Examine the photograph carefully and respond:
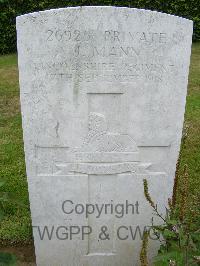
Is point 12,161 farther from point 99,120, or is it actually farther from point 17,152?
point 99,120

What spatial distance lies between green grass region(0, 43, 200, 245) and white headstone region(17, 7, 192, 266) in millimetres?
465

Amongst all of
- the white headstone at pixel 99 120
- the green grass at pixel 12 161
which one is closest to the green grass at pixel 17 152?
the green grass at pixel 12 161

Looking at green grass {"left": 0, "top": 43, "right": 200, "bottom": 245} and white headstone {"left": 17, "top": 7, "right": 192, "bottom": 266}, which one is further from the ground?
white headstone {"left": 17, "top": 7, "right": 192, "bottom": 266}

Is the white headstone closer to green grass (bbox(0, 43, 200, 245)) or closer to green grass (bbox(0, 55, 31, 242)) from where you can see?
green grass (bbox(0, 43, 200, 245))

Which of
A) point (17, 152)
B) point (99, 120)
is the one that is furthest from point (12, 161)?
point (99, 120)

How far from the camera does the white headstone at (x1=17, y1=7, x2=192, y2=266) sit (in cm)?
243

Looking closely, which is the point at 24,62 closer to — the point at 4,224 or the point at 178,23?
the point at 178,23

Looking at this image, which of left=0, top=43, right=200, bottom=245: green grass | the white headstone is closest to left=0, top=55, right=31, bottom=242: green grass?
left=0, top=43, right=200, bottom=245: green grass

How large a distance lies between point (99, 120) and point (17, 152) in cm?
240

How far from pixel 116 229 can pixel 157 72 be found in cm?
111

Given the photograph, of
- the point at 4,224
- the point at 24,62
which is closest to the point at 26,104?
the point at 24,62

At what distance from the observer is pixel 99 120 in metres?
2.61

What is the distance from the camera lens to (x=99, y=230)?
2.97 m

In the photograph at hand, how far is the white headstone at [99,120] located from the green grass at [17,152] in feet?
1.52
